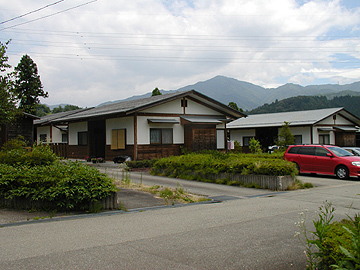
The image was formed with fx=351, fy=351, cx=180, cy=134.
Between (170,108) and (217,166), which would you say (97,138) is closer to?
(170,108)

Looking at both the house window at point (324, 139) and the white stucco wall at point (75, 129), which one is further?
the house window at point (324, 139)

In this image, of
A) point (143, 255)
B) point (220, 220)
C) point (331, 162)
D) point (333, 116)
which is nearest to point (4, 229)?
point (143, 255)

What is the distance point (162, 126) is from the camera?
23.8 m

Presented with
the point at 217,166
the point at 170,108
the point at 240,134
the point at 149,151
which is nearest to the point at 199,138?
the point at 170,108

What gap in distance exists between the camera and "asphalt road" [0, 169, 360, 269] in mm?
4914

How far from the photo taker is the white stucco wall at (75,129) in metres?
28.4

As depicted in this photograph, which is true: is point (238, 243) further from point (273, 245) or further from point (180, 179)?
point (180, 179)

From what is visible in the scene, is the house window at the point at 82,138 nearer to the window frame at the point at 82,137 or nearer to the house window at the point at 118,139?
the window frame at the point at 82,137

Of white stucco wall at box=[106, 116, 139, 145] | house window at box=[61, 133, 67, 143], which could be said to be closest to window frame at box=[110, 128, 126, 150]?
white stucco wall at box=[106, 116, 139, 145]

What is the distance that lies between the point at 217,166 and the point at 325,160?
6.02 m

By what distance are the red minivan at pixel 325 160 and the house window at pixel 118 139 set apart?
34.5 ft

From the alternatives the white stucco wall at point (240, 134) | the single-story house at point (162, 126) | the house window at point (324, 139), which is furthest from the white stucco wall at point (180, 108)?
the house window at point (324, 139)

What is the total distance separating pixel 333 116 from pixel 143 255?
1348 inches

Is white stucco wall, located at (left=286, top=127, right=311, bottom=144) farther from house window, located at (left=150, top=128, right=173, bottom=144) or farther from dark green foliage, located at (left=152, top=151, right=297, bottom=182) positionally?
dark green foliage, located at (left=152, top=151, right=297, bottom=182)
